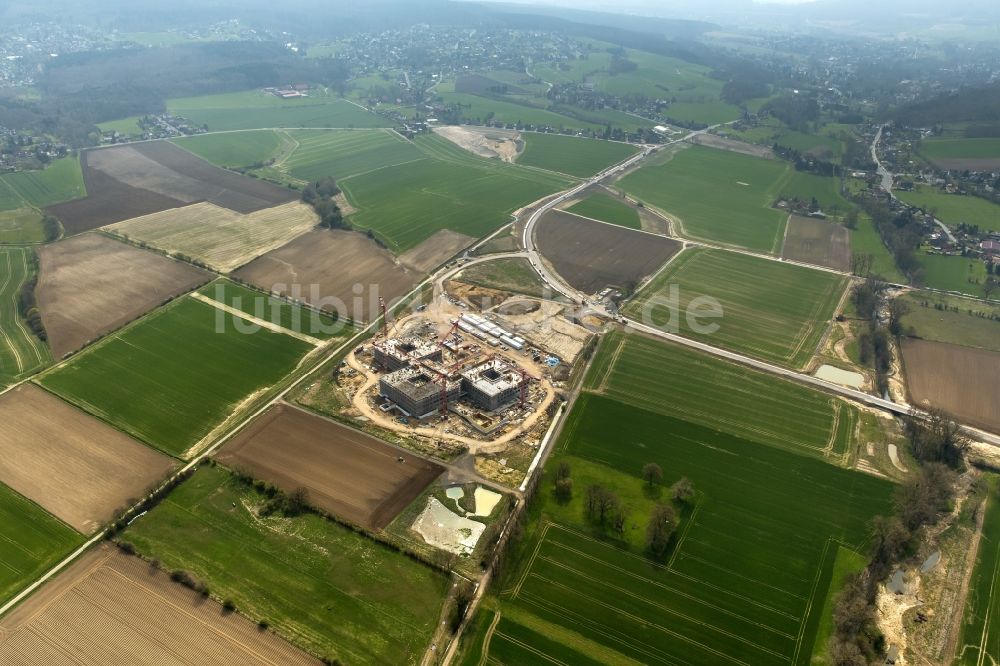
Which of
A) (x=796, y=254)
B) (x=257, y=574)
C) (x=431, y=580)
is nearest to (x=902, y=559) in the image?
(x=431, y=580)

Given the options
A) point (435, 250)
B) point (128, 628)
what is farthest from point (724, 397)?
point (128, 628)

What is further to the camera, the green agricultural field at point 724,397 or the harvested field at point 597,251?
the harvested field at point 597,251

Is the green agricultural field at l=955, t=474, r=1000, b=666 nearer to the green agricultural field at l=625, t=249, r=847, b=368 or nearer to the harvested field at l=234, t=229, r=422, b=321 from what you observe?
the green agricultural field at l=625, t=249, r=847, b=368

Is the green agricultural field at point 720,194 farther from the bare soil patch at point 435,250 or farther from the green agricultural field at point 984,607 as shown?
the green agricultural field at point 984,607

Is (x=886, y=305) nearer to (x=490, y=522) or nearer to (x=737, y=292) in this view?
(x=737, y=292)

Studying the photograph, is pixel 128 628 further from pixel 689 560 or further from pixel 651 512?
pixel 689 560

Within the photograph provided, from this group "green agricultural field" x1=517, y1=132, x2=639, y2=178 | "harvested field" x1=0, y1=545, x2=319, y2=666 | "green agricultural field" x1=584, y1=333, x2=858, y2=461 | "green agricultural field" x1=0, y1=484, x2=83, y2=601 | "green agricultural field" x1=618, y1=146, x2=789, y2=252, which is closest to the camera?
"harvested field" x1=0, y1=545, x2=319, y2=666

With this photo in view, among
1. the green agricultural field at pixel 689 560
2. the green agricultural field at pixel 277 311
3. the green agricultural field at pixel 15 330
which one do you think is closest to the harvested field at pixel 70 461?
the green agricultural field at pixel 15 330

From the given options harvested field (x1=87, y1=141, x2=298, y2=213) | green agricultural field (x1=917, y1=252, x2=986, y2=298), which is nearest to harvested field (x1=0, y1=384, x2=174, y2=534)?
harvested field (x1=87, y1=141, x2=298, y2=213)
